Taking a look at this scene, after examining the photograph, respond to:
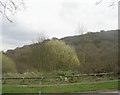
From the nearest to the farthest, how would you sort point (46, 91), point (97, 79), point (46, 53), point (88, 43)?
1. point (46, 91)
2. point (97, 79)
3. point (46, 53)
4. point (88, 43)

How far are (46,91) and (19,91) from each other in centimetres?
216

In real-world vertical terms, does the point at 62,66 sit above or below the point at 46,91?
above

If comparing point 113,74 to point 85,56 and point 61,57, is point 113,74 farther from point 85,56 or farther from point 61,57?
point 85,56

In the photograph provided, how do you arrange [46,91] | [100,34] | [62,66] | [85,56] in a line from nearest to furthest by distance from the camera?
[46,91] → [62,66] → [85,56] → [100,34]

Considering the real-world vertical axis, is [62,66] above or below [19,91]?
above

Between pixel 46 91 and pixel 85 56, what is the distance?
1991 inches

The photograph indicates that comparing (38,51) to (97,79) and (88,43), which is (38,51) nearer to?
(97,79)

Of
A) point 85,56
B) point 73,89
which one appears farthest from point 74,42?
point 73,89

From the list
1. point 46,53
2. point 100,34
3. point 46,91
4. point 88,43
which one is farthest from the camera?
point 100,34

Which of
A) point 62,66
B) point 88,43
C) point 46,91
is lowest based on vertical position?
point 46,91

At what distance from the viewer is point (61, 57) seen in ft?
173

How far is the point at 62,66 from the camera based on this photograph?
50406mm

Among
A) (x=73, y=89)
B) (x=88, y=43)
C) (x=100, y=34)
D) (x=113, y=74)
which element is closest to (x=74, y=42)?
(x=88, y=43)

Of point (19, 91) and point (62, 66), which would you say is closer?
point (19, 91)
